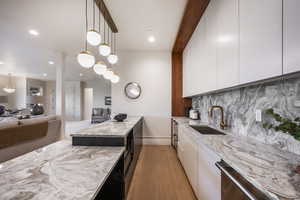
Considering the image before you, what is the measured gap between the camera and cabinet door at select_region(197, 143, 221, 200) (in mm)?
1163

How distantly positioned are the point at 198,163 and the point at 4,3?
12.8 feet

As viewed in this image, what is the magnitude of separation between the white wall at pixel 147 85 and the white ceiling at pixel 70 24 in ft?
1.06

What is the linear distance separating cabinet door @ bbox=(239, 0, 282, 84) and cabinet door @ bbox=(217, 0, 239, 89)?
84 millimetres

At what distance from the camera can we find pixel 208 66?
6.79ft

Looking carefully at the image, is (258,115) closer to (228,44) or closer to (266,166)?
(266,166)

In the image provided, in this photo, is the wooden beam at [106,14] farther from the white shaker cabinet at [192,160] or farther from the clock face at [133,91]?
the white shaker cabinet at [192,160]

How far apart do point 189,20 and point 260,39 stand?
1.80 m

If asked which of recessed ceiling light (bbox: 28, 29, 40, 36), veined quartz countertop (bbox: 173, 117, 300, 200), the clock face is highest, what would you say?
recessed ceiling light (bbox: 28, 29, 40, 36)

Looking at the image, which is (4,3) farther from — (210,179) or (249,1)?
(210,179)

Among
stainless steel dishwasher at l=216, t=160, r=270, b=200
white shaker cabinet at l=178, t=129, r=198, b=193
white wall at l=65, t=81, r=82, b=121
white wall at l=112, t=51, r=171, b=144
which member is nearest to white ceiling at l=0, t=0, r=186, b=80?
white wall at l=112, t=51, r=171, b=144

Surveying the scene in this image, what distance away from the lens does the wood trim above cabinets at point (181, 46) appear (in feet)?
7.16

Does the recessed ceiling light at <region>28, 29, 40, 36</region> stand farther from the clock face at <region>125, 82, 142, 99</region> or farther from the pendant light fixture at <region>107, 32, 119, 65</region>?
the clock face at <region>125, 82, 142, 99</region>

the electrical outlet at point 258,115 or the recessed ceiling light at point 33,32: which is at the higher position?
the recessed ceiling light at point 33,32

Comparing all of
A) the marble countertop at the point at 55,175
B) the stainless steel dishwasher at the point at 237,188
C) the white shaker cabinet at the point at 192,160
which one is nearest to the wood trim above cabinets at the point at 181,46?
the white shaker cabinet at the point at 192,160
